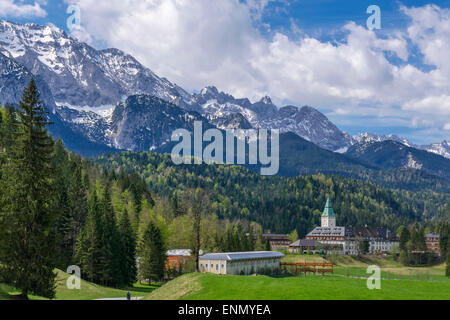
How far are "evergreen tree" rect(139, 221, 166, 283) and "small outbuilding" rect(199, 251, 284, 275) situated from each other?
12.6m

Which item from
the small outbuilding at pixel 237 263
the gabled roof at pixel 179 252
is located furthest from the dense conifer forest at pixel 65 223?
the small outbuilding at pixel 237 263

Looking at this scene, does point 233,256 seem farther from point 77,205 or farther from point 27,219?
point 27,219

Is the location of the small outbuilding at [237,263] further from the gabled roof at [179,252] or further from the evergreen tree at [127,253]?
the gabled roof at [179,252]

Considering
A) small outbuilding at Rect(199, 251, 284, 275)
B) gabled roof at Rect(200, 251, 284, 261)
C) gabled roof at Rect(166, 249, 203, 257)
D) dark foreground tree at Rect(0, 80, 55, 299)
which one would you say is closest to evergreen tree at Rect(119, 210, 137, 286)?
small outbuilding at Rect(199, 251, 284, 275)

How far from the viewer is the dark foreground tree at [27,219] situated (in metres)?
49.4

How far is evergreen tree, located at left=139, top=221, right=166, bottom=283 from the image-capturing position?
344 feet

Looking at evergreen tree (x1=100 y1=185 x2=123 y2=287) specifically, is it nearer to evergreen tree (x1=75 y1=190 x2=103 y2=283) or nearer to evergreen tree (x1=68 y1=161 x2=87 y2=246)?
evergreen tree (x1=75 y1=190 x2=103 y2=283)

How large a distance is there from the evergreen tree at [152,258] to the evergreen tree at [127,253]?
11.5 feet

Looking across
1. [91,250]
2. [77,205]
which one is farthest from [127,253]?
[77,205]

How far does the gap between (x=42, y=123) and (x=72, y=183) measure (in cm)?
5005

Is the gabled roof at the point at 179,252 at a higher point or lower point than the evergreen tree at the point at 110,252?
lower

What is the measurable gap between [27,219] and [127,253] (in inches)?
1992
